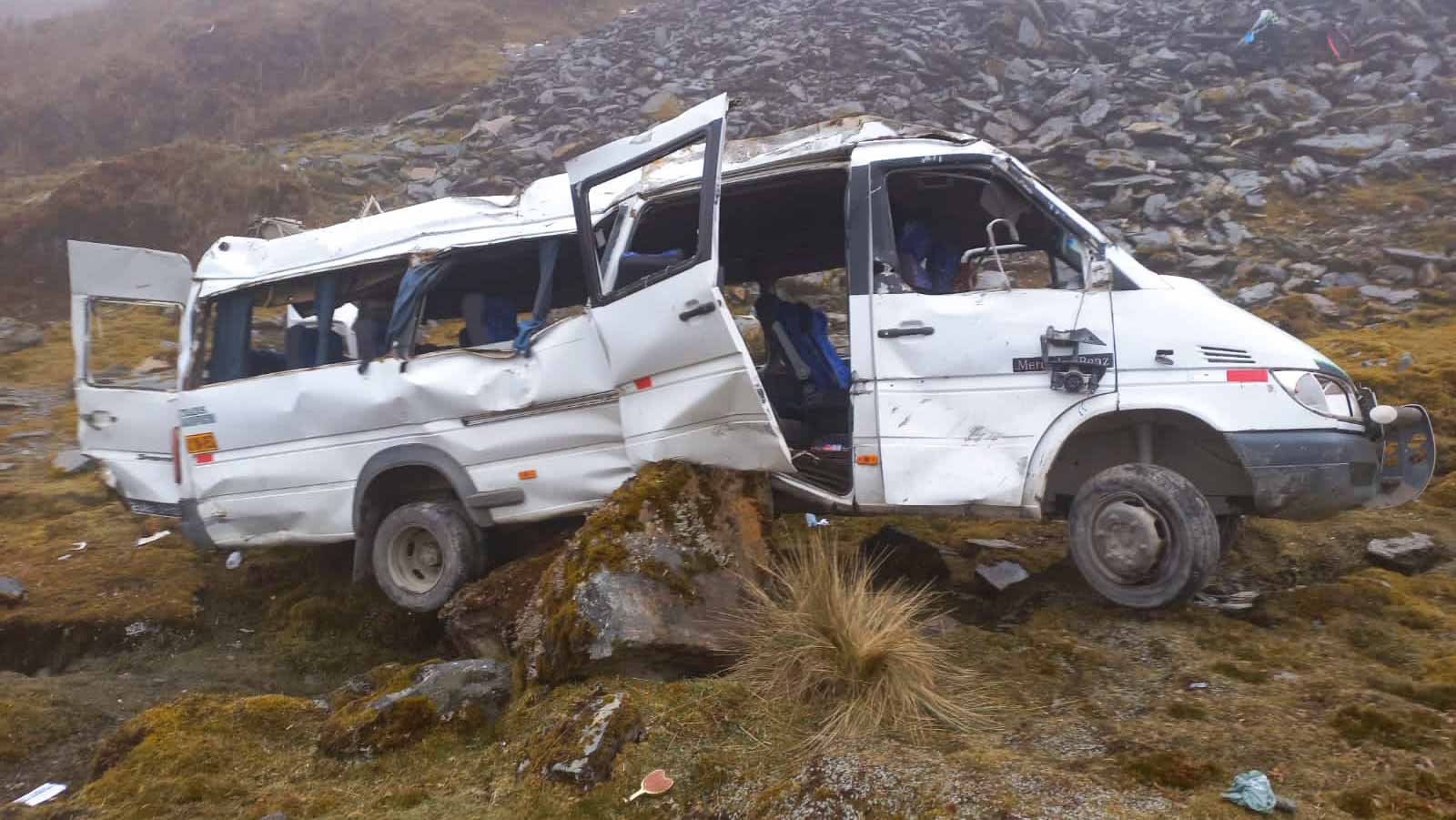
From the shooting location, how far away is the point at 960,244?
5.88 m

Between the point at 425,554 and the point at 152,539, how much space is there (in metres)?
2.72

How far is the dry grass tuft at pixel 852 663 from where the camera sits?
11.3ft

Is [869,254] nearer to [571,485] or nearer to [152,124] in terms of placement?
[571,485]

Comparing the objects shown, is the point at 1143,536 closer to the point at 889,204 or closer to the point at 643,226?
the point at 889,204

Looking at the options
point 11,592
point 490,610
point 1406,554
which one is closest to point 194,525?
point 11,592

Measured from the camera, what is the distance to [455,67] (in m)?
25.2

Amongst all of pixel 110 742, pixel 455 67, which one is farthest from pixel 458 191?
pixel 110 742

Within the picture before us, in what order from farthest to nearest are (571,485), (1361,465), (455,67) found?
1. (455,67)
2. (571,485)
3. (1361,465)

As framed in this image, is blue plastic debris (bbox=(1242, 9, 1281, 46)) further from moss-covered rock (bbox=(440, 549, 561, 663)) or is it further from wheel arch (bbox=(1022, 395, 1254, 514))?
moss-covered rock (bbox=(440, 549, 561, 663))

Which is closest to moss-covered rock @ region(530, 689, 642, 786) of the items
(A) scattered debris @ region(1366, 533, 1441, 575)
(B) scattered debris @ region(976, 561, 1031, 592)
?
(B) scattered debris @ region(976, 561, 1031, 592)

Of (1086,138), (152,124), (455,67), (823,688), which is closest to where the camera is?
(823,688)

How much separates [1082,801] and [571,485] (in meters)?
3.24

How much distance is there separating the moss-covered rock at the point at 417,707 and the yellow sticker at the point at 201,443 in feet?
8.76

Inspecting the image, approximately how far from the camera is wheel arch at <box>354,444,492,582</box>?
219 inches
